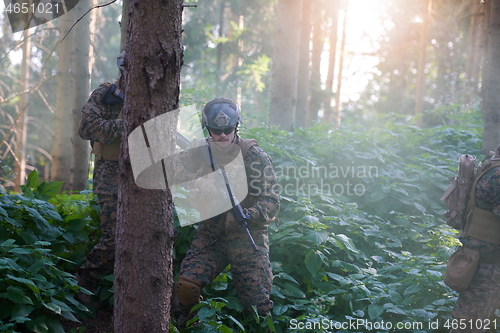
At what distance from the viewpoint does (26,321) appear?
305 centimetres

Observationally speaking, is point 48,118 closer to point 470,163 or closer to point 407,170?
point 407,170

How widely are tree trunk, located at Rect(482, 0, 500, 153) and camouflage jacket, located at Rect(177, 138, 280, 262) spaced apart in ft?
20.1

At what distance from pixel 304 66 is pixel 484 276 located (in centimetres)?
868

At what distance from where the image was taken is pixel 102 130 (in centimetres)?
416

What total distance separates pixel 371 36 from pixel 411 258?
28476 millimetres

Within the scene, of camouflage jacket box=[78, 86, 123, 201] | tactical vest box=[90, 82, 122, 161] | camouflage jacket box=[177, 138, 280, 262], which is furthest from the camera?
tactical vest box=[90, 82, 122, 161]

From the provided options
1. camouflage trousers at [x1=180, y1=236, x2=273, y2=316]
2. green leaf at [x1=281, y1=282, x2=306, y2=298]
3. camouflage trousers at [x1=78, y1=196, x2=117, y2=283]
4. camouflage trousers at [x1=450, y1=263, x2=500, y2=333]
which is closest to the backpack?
camouflage trousers at [x1=450, y1=263, x2=500, y2=333]

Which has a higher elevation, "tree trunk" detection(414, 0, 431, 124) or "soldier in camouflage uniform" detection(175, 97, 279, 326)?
"tree trunk" detection(414, 0, 431, 124)

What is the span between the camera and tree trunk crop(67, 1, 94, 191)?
6695 mm

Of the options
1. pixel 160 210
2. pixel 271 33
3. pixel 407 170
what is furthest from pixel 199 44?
pixel 160 210

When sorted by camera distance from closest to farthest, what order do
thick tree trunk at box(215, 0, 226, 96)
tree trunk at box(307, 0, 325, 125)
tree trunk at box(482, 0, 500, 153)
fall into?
1. tree trunk at box(482, 0, 500, 153)
2. tree trunk at box(307, 0, 325, 125)
3. thick tree trunk at box(215, 0, 226, 96)

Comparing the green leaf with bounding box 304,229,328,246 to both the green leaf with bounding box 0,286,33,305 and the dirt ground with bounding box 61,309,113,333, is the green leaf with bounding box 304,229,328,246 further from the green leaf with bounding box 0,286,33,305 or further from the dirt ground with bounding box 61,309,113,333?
the green leaf with bounding box 0,286,33,305

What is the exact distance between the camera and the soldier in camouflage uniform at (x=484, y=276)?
12.9ft

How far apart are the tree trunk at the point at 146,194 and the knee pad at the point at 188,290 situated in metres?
0.55
